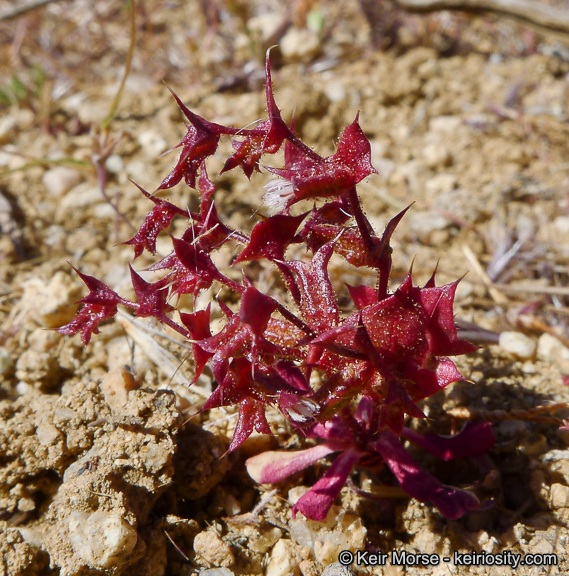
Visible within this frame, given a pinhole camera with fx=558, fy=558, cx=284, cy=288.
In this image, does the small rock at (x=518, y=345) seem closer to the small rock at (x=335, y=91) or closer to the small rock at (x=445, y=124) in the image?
the small rock at (x=445, y=124)

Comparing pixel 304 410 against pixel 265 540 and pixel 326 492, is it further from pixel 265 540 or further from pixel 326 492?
pixel 265 540

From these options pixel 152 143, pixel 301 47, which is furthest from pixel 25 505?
pixel 301 47

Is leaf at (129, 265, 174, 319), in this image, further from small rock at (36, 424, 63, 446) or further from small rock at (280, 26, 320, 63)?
small rock at (280, 26, 320, 63)

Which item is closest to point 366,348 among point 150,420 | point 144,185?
point 150,420

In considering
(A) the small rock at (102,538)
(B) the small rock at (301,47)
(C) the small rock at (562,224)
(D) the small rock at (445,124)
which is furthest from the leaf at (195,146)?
(B) the small rock at (301,47)

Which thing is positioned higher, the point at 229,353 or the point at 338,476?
the point at 229,353

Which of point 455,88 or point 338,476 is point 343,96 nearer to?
point 455,88

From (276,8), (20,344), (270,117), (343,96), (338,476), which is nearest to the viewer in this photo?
(270,117)
